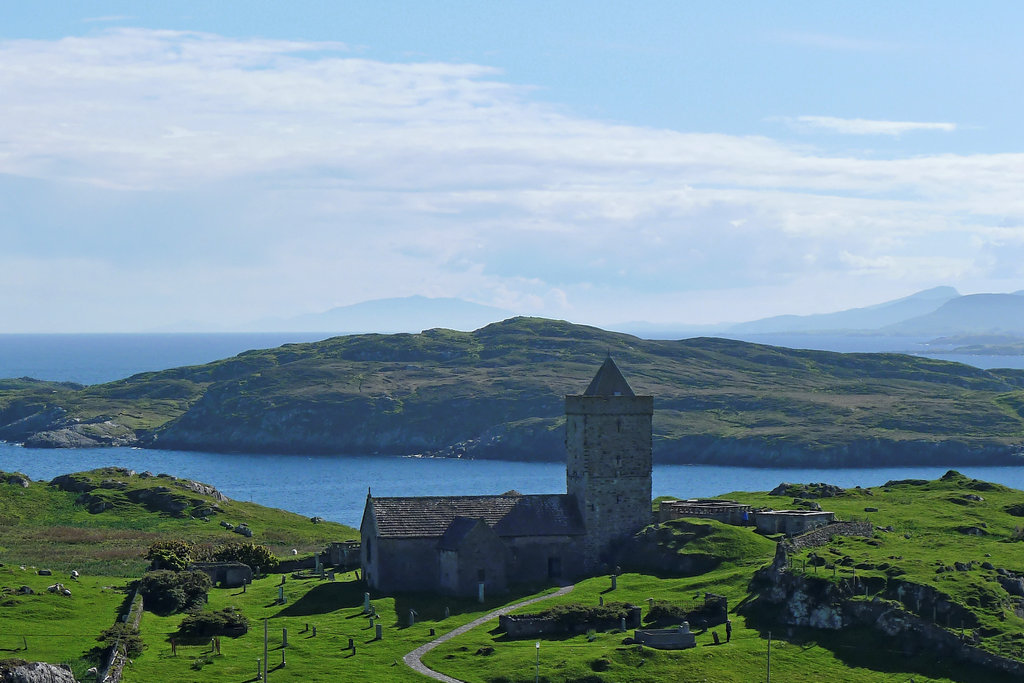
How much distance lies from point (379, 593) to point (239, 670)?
63.8 ft

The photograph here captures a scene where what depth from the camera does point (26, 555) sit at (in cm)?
9950

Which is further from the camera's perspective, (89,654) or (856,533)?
(856,533)

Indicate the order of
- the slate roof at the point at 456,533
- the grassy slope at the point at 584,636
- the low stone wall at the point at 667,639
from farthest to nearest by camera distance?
the slate roof at the point at 456,533 → the low stone wall at the point at 667,639 → the grassy slope at the point at 584,636

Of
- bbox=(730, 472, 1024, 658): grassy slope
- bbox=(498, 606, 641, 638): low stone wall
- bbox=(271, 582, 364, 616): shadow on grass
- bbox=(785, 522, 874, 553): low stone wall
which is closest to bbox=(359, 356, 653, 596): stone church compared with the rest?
bbox=(271, 582, 364, 616): shadow on grass

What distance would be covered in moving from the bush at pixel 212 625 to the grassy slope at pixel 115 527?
69.0 ft

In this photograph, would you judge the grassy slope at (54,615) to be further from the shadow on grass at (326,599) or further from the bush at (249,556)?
the shadow on grass at (326,599)

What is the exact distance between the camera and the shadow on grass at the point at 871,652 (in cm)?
6366

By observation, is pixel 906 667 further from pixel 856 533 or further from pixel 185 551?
pixel 185 551

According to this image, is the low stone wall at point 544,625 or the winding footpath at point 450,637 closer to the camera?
the winding footpath at point 450,637

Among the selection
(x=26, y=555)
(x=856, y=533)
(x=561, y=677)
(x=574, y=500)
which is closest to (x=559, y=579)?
(x=574, y=500)

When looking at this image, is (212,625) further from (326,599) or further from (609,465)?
(609,465)

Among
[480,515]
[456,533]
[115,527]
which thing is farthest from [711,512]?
[115,527]

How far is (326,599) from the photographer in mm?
79875

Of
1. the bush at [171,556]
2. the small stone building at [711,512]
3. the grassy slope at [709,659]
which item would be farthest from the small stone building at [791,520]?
the bush at [171,556]
